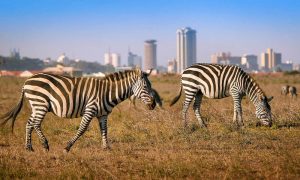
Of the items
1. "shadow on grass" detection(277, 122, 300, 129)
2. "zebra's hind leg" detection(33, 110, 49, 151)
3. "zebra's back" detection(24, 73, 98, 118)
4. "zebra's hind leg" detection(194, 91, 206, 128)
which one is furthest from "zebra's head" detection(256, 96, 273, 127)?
"zebra's hind leg" detection(33, 110, 49, 151)

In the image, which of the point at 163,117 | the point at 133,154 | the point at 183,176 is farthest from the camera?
the point at 163,117

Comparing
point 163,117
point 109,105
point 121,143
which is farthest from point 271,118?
point 109,105

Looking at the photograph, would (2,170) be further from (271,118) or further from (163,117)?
(271,118)

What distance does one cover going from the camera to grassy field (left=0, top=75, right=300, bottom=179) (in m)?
7.69

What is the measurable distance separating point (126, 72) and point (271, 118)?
221 inches

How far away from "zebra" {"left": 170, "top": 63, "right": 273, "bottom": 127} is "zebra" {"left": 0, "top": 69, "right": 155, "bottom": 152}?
387 centimetres

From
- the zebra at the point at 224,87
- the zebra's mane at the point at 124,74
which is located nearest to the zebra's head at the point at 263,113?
the zebra at the point at 224,87

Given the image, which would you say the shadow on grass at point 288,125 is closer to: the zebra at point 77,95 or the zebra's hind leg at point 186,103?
the zebra's hind leg at point 186,103

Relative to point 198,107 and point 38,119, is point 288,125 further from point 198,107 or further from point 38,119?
point 38,119

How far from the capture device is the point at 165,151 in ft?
32.1

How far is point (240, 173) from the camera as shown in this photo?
7.59 metres

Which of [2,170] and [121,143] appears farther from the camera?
[121,143]

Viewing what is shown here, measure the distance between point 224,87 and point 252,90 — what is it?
0.85 meters

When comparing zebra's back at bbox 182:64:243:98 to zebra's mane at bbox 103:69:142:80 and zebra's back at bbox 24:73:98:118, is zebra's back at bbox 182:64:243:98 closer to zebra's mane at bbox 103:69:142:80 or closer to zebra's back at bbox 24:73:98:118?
zebra's mane at bbox 103:69:142:80
